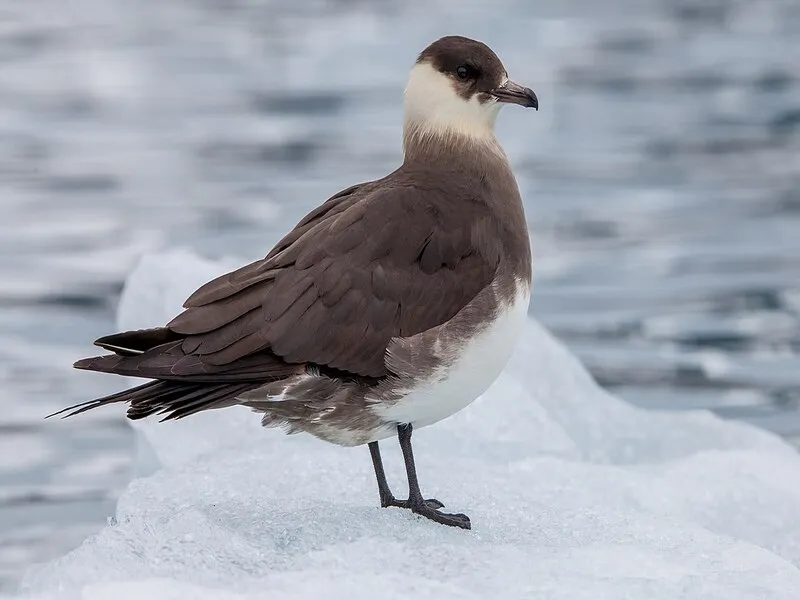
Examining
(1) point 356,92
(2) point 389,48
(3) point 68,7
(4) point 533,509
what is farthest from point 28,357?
(3) point 68,7

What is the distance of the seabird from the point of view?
14.5ft

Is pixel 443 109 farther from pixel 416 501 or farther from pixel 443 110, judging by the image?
pixel 416 501

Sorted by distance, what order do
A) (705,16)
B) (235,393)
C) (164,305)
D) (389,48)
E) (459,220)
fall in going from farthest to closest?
(705,16), (389,48), (164,305), (459,220), (235,393)

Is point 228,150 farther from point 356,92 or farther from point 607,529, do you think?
point 607,529

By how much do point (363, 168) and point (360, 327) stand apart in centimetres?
790

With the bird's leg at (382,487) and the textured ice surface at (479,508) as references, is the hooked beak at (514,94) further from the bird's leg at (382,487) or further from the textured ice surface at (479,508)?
the textured ice surface at (479,508)

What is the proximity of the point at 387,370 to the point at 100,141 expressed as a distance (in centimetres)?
978

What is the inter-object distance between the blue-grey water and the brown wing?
8.25ft

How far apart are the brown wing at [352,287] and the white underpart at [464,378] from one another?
0.12 m

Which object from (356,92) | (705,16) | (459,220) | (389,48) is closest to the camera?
(459,220)

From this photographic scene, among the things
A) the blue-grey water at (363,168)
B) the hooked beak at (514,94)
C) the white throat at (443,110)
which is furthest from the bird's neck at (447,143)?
the blue-grey water at (363,168)

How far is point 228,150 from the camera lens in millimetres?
13469

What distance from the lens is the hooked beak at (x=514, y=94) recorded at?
5074 millimetres

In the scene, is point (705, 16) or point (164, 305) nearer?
point (164, 305)
